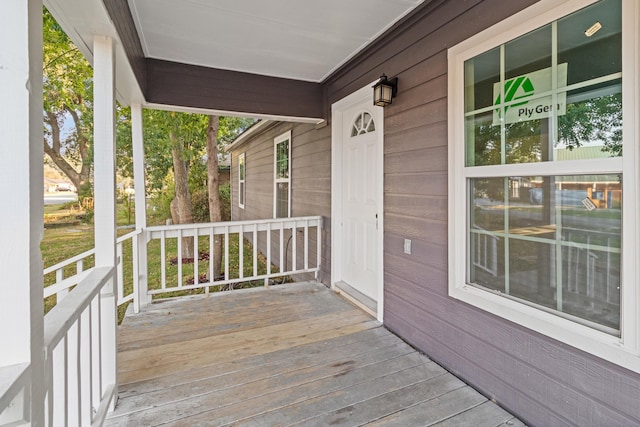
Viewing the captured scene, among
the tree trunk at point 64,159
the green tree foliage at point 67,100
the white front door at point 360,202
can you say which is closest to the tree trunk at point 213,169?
the green tree foliage at point 67,100

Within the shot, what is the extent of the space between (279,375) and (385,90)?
239cm

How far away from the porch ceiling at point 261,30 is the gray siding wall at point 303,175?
1.14 meters

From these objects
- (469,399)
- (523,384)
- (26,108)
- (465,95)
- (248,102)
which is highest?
(248,102)

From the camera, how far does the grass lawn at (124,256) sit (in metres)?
2.56

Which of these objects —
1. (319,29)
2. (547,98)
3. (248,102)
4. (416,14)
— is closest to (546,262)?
(547,98)

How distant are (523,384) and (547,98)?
5.13 ft

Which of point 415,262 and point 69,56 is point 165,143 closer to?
point 69,56

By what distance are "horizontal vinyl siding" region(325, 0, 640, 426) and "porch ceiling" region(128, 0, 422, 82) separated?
0.28m

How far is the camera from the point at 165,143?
6.27m

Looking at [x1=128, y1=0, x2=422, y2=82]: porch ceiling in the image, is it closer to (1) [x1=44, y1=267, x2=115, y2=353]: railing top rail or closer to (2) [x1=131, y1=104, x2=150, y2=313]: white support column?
(2) [x1=131, y1=104, x2=150, y2=313]: white support column

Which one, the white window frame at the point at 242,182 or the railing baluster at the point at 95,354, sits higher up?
the white window frame at the point at 242,182

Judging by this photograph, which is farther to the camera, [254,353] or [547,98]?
[254,353]

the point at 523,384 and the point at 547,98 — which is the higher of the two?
the point at 547,98

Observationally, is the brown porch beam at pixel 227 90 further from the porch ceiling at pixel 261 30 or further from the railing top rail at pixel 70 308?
the railing top rail at pixel 70 308
